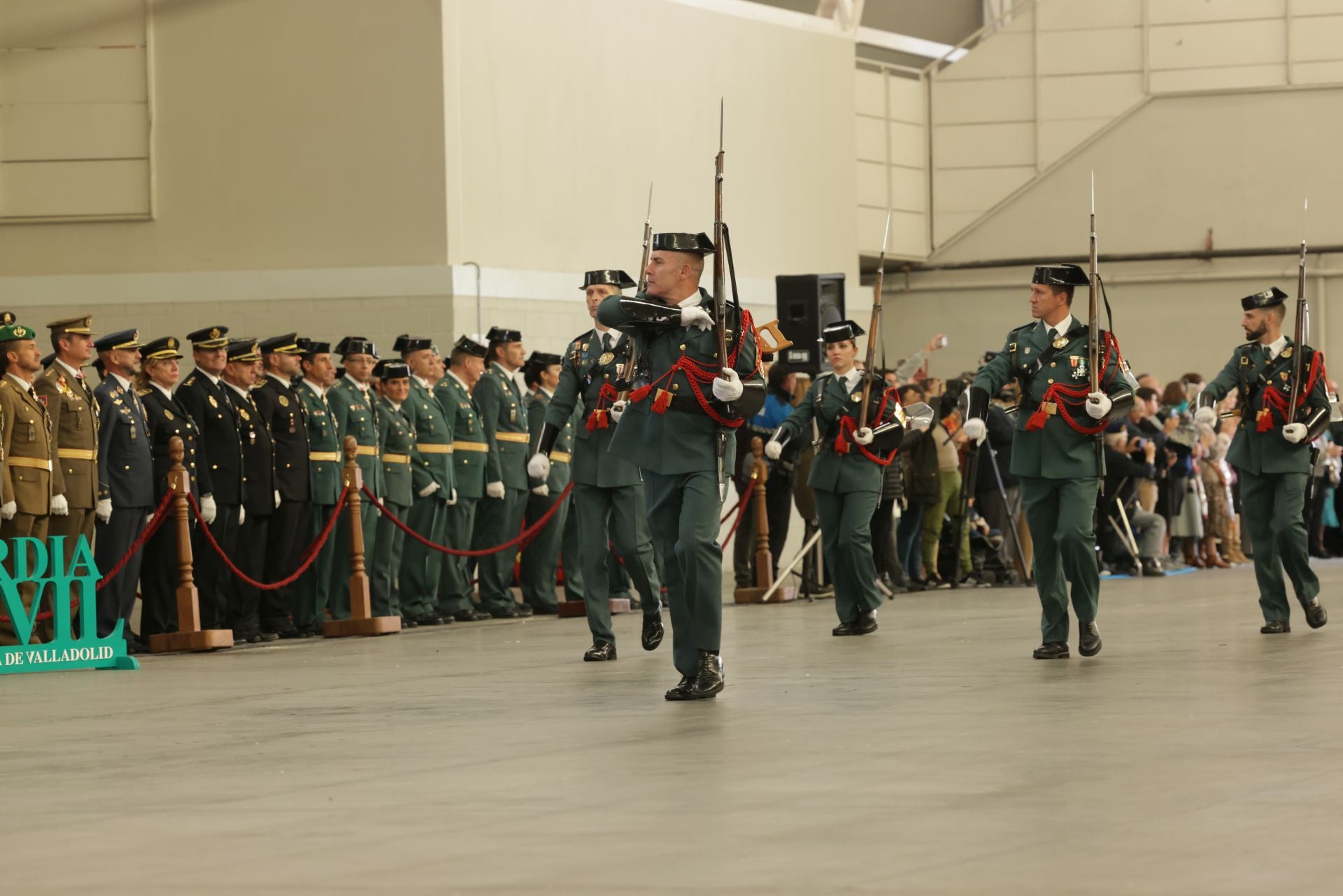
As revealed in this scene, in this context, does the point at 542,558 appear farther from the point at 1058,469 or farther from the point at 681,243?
the point at 681,243

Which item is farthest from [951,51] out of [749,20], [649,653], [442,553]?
[649,653]

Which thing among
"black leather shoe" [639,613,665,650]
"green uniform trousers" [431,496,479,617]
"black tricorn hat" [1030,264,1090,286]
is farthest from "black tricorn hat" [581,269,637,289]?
"green uniform trousers" [431,496,479,617]

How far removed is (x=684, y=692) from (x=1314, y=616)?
4551 mm

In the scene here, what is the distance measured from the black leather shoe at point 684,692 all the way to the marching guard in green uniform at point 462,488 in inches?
251

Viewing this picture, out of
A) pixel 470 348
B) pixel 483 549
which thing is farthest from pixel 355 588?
pixel 470 348

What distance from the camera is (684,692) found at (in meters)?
8.16

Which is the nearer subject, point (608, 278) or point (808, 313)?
point (608, 278)

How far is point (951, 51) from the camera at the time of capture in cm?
2562

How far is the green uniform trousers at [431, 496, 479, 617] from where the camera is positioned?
14484 millimetres

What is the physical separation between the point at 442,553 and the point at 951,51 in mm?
13299

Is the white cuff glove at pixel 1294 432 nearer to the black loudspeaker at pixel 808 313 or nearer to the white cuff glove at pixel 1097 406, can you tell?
the white cuff glove at pixel 1097 406

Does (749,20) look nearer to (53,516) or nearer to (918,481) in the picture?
(918,481)

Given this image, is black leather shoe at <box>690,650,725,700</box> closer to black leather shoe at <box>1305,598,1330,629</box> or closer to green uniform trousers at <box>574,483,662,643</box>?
green uniform trousers at <box>574,483,662,643</box>

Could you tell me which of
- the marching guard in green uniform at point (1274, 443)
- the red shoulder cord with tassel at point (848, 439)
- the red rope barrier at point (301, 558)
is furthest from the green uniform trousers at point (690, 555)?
the red rope barrier at point (301, 558)
